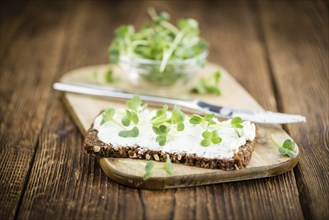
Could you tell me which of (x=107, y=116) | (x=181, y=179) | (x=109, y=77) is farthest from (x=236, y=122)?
(x=109, y=77)

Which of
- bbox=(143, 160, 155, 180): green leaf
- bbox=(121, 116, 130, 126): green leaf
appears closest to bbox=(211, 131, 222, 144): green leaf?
bbox=(143, 160, 155, 180): green leaf

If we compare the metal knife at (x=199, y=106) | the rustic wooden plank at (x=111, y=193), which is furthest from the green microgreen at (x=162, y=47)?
the rustic wooden plank at (x=111, y=193)

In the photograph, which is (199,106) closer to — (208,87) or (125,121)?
(208,87)

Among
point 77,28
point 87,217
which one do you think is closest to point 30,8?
point 77,28

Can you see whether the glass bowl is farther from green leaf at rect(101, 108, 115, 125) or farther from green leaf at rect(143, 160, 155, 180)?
green leaf at rect(143, 160, 155, 180)

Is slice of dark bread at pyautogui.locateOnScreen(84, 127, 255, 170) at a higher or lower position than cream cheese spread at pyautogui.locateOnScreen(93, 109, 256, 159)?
lower

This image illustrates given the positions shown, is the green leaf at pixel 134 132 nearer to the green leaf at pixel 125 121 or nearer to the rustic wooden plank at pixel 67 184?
the green leaf at pixel 125 121
